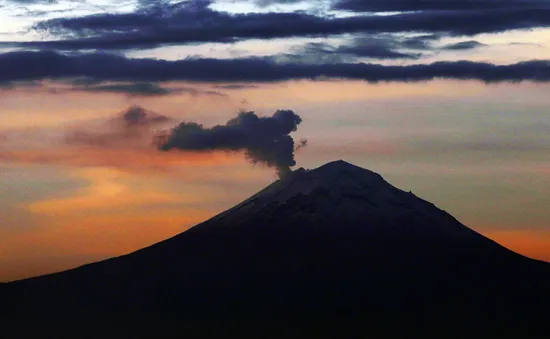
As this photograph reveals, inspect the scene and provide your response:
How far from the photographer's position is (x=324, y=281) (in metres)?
175

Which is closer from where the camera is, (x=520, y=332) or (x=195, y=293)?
(x=520, y=332)

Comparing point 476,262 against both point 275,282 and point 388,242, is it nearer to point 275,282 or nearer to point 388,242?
point 388,242

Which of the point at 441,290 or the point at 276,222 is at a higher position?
the point at 276,222

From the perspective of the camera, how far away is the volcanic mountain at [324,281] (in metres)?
168

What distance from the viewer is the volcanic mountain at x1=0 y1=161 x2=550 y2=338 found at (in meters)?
168

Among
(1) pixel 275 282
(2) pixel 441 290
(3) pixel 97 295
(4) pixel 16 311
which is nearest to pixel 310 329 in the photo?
(1) pixel 275 282

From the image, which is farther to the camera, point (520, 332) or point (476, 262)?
point (476, 262)

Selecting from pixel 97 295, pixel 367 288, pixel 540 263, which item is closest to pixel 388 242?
pixel 367 288

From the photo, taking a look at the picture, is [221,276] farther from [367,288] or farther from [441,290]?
[441,290]

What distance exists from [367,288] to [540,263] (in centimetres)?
3242

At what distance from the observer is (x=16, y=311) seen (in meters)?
176

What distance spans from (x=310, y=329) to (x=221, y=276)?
1858 centimetres

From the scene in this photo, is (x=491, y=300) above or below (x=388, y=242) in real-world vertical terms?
below

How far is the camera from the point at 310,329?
166m
